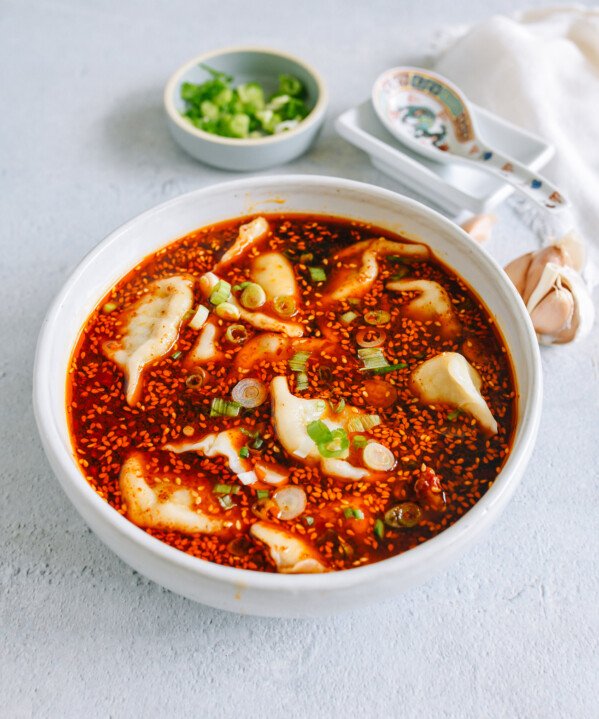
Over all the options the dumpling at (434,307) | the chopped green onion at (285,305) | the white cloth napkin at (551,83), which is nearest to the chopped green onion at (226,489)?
the chopped green onion at (285,305)

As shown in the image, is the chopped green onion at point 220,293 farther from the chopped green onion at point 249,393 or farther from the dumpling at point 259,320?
the chopped green onion at point 249,393

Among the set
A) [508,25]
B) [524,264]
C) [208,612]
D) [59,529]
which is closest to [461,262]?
[524,264]

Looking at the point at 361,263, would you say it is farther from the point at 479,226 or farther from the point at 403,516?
the point at 403,516

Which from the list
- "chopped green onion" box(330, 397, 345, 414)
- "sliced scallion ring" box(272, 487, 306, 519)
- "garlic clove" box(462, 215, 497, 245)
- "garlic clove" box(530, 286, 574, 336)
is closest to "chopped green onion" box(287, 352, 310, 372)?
"chopped green onion" box(330, 397, 345, 414)

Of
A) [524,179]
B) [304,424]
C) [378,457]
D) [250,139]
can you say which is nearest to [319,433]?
[304,424]

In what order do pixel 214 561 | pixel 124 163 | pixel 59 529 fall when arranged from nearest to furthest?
pixel 214 561 < pixel 59 529 < pixel 124 163

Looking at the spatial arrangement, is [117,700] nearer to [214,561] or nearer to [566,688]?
[214,561]

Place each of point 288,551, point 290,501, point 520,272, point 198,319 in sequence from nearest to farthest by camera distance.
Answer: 1. point 288,551
2. point 290,501
3. point 198,319
4. point 520,272
